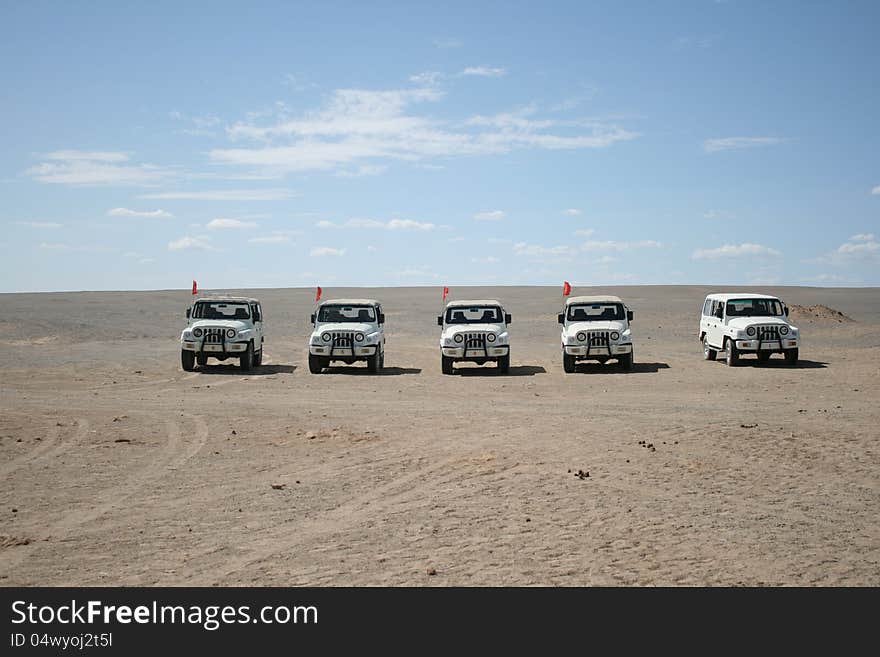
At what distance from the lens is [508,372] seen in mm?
25031

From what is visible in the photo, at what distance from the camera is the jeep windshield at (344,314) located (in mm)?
25516

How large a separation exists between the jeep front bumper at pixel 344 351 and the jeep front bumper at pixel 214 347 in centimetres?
199

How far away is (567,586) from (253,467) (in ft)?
19.3

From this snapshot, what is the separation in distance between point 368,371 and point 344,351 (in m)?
1.36

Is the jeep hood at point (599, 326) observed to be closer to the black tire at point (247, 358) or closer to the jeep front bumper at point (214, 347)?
the black tire at point (247, 358)

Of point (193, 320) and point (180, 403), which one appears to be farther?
point (193, 320)

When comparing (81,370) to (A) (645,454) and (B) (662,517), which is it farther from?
(B) (662,517)

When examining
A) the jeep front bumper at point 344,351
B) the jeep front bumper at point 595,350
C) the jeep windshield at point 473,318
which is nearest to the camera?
the jeep front bumper at point 595,350

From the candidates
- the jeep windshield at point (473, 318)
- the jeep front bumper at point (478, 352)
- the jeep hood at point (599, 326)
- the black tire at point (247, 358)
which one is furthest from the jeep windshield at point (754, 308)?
the black tire at point (247, 358)

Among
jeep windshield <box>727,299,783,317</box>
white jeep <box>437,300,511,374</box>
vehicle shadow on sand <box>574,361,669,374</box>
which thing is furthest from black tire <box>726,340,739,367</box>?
white jeep <box>437,300,511,374</box>

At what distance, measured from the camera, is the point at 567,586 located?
265 inches

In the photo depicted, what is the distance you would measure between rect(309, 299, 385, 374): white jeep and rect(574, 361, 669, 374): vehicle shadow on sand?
551cm

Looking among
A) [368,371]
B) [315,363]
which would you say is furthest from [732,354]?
[315,363]
